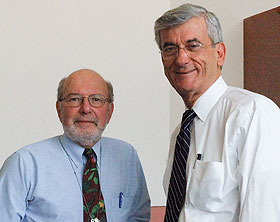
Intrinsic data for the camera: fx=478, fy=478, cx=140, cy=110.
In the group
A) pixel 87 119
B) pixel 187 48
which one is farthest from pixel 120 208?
pixel 187 48

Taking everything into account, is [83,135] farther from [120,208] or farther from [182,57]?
[182,57]

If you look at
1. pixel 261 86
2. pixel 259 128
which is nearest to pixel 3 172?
pixel 259 128

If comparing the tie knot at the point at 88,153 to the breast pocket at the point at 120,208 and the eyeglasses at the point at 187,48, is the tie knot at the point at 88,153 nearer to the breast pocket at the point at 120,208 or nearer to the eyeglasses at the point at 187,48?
the breast pocket at the point at 120,208

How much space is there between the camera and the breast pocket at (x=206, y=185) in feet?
4.65

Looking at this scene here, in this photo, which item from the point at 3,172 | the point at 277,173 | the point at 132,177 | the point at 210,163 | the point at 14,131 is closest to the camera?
the point at 277,173

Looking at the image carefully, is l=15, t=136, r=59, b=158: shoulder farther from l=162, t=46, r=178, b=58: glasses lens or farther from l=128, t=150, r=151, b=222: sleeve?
l=162, t=46, r=178, b=58: glasses lens

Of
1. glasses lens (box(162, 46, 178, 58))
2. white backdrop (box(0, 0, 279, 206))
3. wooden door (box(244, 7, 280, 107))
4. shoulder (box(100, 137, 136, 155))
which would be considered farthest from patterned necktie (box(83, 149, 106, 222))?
wooden door (box(244, 7, 280, 107))

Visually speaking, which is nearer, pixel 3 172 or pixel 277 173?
pixel 277 173

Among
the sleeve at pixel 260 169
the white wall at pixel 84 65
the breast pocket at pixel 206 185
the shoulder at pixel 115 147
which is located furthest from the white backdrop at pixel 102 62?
the sleeve at pixel 260 169

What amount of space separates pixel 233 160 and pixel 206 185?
0.38ft

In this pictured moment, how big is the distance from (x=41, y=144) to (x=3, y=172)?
193mm

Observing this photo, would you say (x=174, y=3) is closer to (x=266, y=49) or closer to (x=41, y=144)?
(x=266, y=49)

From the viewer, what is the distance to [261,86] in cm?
269

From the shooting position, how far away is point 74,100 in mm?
1916
